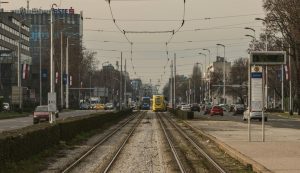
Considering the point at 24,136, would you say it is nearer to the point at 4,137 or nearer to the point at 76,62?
the point at 4,137

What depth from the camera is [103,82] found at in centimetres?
18388

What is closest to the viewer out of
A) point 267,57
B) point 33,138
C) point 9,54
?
point 33,138

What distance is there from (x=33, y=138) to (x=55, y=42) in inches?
3922

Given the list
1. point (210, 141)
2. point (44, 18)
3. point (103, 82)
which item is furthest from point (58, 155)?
point (103, 82)

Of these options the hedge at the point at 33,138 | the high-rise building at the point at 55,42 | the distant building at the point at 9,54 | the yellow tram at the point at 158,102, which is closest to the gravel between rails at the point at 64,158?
the hedge at the point at 33,138

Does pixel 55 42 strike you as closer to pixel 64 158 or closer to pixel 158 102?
pixel 158 102

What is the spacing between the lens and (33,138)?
21.0 meters

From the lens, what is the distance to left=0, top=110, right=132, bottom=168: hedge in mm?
17219

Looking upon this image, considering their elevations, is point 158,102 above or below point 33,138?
above

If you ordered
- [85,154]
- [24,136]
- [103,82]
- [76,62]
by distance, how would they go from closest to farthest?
[24,136] < [85,154] < [76,62] < [103,82]

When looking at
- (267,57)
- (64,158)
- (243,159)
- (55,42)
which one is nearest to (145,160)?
(64,158)

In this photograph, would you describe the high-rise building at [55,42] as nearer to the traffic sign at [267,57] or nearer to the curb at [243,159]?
the traffic sign at [267,57]

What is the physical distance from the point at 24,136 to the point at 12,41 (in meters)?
131

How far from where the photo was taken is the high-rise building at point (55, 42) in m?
112
